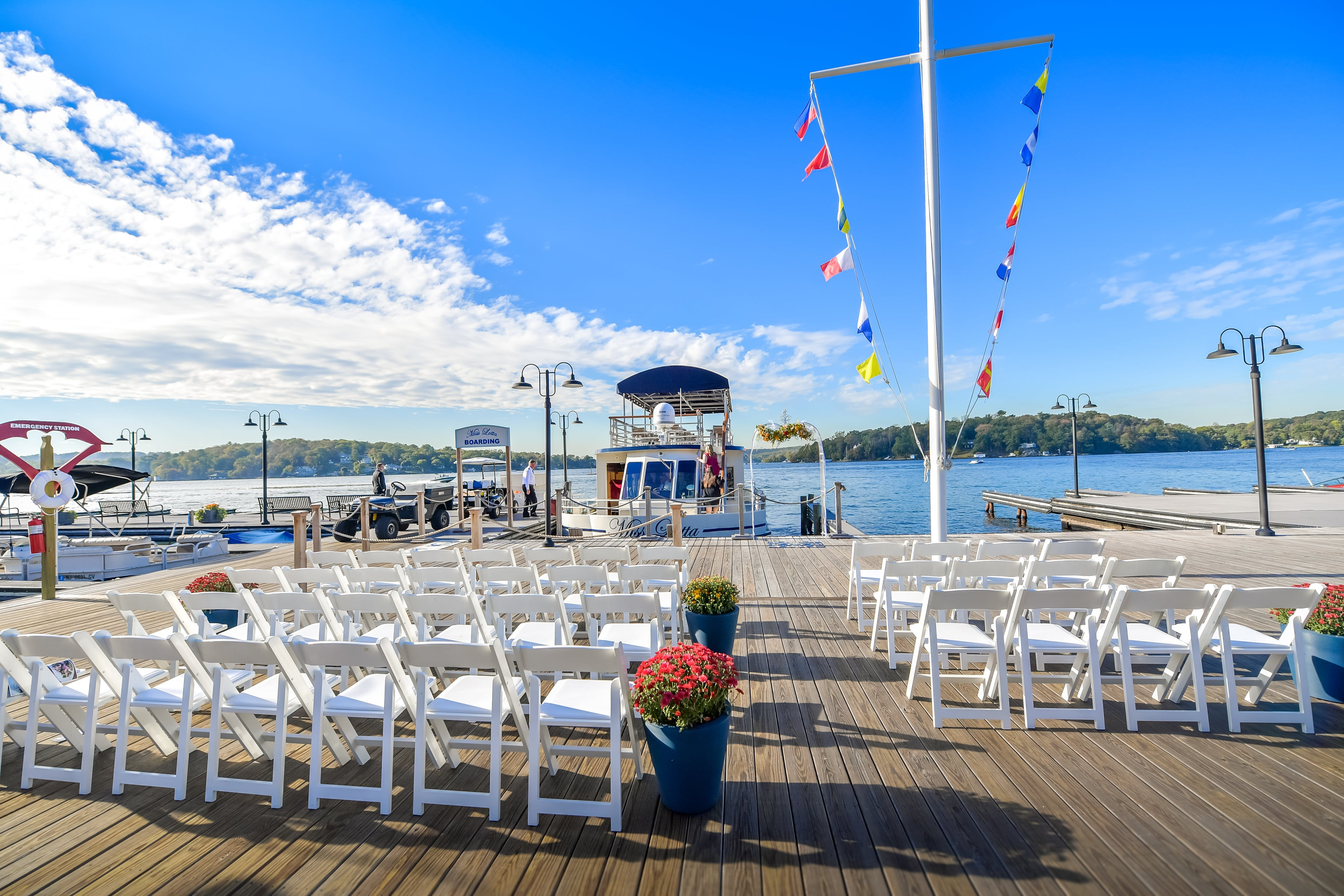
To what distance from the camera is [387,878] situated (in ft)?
7.38

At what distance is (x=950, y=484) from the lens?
7312 cm

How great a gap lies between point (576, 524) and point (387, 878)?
1367 centimetres

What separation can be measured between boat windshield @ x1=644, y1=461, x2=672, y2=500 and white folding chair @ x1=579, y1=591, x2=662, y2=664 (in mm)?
11946

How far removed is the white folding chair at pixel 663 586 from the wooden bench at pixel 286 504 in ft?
59.1

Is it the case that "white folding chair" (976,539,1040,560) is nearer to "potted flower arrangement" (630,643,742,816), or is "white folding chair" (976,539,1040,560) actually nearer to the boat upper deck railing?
"potted flower arrangement" (630,643,742,816)

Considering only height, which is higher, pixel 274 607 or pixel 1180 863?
pixel 274 607

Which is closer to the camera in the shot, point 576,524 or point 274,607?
point 274,607

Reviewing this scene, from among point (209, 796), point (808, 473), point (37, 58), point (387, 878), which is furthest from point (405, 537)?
point (808, 473)

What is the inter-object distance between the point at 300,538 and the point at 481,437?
676 centimetres

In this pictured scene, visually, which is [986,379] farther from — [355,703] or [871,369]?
[355,703]

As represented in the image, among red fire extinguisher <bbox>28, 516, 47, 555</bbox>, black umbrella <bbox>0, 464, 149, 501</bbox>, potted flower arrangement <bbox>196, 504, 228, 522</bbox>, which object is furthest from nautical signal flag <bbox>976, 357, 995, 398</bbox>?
potted flower arrangement <bbox>196, 504, 228, 522</bbox>

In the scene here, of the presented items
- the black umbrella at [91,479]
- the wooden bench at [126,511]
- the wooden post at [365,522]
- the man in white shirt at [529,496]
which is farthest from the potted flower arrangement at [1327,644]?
the wooden bench at [126,511]

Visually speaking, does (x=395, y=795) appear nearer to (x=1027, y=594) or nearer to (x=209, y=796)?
(x=209, y=796)

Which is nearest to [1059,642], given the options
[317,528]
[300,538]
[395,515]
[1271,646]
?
[1271,646]
